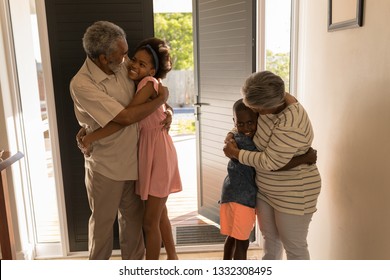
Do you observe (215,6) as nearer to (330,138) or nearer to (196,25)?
(196,25)

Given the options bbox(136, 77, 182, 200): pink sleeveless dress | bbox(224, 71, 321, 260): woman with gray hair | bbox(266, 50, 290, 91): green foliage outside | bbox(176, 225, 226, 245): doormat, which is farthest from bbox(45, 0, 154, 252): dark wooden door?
bbox(224, 71, 321, 260): woman with gray hair

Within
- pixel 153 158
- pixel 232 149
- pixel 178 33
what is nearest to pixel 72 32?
pixel 153 158

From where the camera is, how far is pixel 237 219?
1.70 metres

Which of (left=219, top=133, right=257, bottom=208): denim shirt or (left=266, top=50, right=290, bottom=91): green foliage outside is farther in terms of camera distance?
(left=266, top=50, right=290, bottom=91): green foliage outside

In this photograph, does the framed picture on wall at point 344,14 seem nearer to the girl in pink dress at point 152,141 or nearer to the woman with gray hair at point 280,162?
the woman with gray hair at point 280,162

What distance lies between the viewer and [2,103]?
2.29 meters

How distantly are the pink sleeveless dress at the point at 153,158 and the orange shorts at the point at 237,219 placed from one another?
1.21 feet

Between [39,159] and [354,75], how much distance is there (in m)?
2.43

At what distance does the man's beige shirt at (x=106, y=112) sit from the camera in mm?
1696

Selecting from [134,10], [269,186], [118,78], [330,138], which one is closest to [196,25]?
[134,10]

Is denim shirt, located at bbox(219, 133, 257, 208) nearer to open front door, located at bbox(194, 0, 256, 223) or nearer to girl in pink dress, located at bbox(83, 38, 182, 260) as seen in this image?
girl in pink dress, located at bbox(83, 38, 182, 260)

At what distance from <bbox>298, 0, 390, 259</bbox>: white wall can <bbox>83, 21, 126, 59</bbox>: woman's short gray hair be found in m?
1.10

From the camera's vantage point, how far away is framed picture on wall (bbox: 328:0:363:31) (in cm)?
153

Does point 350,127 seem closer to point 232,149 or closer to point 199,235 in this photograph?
point 232,149
